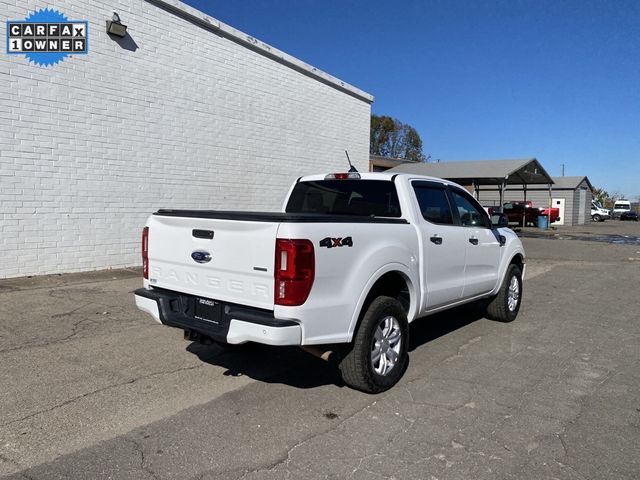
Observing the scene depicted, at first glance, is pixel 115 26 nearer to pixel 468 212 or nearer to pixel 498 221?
pixel 468 212

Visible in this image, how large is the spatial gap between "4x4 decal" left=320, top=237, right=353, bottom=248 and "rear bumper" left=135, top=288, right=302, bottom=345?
24.2 inches

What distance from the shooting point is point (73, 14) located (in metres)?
9.55

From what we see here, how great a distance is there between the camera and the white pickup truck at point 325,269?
3729mm

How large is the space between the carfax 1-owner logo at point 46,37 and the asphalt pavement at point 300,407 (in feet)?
15.5

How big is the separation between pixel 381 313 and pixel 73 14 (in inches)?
339

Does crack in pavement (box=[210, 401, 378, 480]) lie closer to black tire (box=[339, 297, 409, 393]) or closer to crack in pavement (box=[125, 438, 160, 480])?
crack in pavement (box=[125, 438, 160, 480])

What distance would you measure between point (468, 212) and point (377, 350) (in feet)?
8.58

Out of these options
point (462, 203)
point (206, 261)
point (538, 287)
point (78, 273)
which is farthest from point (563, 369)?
point (78, 273)

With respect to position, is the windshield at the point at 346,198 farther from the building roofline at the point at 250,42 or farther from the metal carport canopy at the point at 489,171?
the metal carport canopy at the point at 489,171

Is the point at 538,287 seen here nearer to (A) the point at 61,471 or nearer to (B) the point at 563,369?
(B) the point at 563,369

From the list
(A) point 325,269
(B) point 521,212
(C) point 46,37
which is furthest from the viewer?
(B) point 521,212

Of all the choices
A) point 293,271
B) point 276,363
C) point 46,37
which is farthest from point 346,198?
point 46,37

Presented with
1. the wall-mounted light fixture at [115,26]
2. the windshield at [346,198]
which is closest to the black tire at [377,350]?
the windshield at [346,198]

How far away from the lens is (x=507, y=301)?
7207 millimetres
